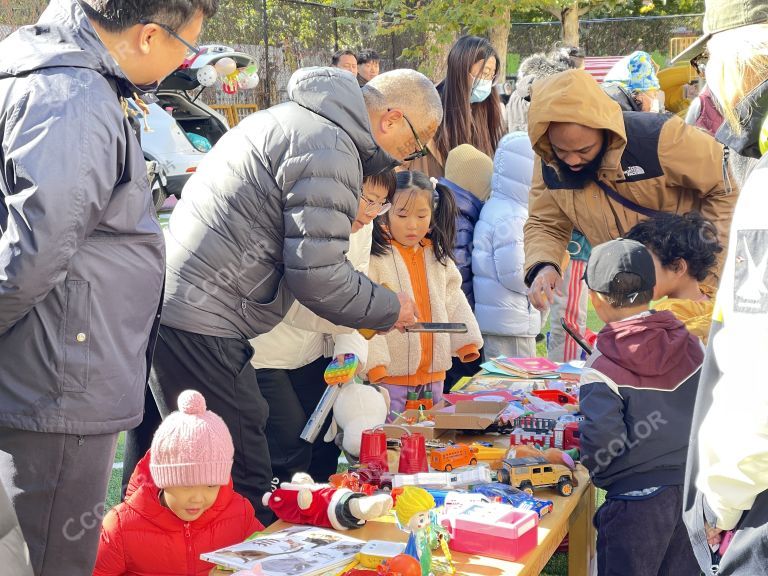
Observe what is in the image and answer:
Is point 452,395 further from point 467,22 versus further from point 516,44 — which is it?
point 516,44

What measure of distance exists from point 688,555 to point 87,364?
1898 millimetres

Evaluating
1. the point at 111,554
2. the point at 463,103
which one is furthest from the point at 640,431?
the point at 463,103

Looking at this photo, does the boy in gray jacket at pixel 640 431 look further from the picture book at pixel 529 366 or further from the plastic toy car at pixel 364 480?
the picture book at pixel 529 366

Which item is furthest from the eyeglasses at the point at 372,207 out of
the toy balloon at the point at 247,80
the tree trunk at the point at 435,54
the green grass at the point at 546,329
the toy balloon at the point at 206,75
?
the tree trunk at the point at 435,54

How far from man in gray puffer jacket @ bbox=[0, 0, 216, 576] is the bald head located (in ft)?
2.75

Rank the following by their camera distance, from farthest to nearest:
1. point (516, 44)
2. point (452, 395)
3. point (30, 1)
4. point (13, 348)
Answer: point (516, 44) → point (30, 1) → point (452, 395) → point (13, 348)

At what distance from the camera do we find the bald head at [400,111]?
2.89 metres

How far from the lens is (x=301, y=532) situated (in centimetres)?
233

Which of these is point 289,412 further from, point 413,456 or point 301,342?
point 413,456

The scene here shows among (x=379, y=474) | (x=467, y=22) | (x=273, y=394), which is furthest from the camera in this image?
(x=467, y=22)

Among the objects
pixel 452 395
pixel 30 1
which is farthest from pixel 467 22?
pixel 452 395

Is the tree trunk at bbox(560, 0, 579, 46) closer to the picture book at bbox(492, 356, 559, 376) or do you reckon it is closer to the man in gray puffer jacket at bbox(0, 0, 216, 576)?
the picture book at bbox(492, 356, 559, 376)

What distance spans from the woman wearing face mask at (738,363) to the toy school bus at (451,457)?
1.23 metres

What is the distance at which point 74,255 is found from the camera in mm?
1934
